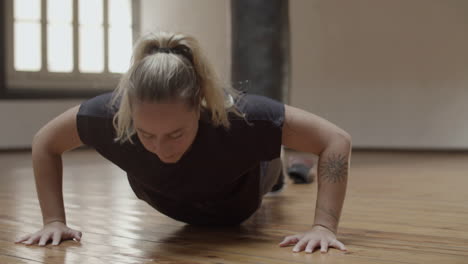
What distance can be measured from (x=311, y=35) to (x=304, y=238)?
4973 millimetres

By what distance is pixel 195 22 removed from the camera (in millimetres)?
6965

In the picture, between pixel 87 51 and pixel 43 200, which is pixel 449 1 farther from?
pixel 43 200

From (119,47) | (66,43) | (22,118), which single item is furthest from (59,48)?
(22,118)

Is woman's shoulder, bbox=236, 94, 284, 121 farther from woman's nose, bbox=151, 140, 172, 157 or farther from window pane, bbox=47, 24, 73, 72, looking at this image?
window pane, bbox=47, 24, 73, 72

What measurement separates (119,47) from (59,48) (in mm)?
647

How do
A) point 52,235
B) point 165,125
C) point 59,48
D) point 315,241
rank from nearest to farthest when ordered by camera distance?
point 165,125 < point 315,241 < point 52,235 < point 59,48

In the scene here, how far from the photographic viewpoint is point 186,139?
1.65m

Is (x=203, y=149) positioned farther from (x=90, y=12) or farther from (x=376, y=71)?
(x=90, y=12)

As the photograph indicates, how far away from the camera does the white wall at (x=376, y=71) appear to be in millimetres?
6004

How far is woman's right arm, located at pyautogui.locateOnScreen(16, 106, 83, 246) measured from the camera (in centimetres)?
188

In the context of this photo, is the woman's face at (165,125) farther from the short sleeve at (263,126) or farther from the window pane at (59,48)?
the window pane at (59,48)

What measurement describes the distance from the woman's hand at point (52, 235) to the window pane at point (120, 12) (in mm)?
5199

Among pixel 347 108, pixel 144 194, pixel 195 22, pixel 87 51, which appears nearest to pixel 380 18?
pixel 347 108

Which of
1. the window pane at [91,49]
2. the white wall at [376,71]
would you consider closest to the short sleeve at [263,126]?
the white wall at [376,71]
